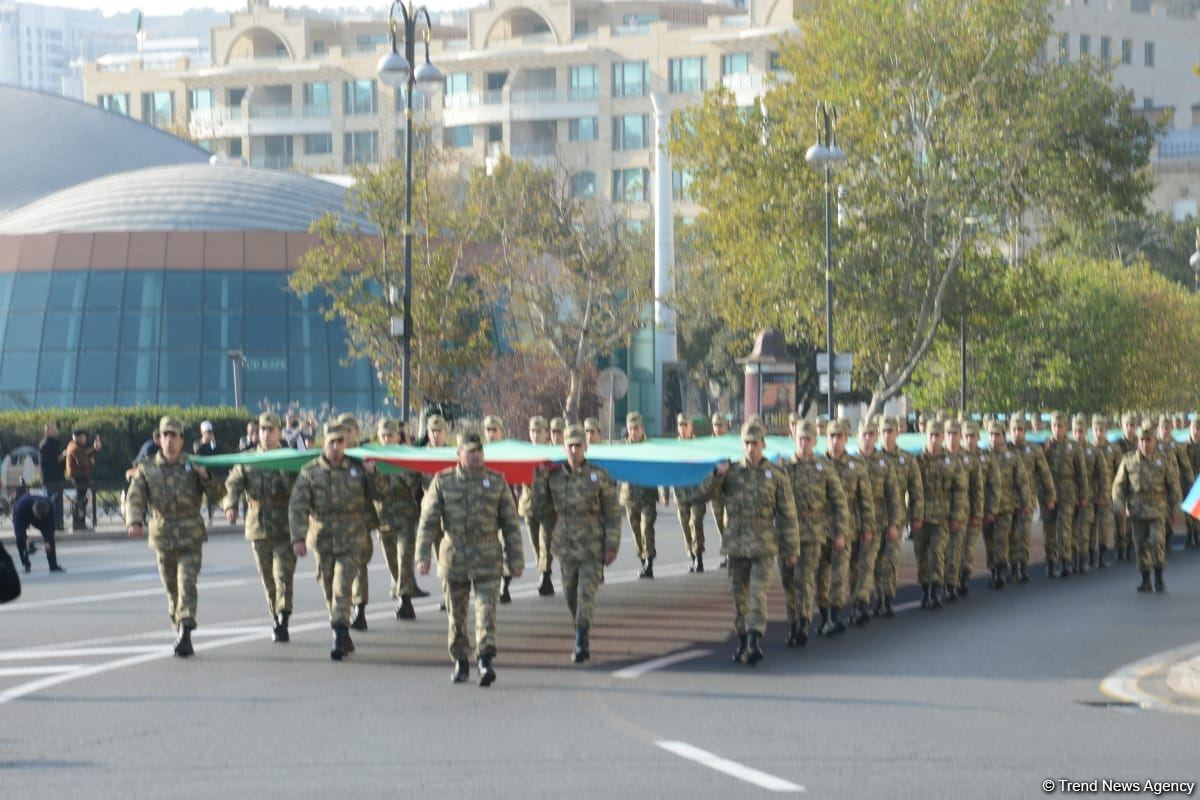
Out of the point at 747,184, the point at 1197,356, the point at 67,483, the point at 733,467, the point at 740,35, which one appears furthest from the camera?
the point at 740,35

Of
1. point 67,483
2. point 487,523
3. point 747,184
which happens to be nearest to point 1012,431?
point 487,523

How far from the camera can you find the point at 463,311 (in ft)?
166

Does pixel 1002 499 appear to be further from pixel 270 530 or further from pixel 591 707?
pixel 591 707

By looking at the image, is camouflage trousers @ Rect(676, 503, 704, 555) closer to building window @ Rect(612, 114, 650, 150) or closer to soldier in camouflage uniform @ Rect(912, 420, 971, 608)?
soldier in camouflage uniform @ Rect(912, 420, 971, 608)

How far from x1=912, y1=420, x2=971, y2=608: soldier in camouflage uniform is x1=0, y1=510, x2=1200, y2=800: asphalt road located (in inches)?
18.3

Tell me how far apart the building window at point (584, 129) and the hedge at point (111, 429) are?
77.0 m

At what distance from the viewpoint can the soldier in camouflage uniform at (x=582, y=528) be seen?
16.5 m

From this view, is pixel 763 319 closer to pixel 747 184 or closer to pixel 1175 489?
pixel 747 184

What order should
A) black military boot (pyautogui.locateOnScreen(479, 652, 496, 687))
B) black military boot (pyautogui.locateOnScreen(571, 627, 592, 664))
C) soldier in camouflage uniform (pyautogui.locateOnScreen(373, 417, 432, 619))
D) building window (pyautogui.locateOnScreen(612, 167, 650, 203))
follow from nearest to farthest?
black military boot (pyautogui.locateOnScreen(479, 652, 496, 687)), black military boot (pyautogui.locateOnScreen(571, 627, 592, 664)), soldier in camouflage uniform (pyautogui.locateOnScreen(373, 417, 432, 619)), building window (pyautogui.locateOnScreen(612, 167, 650, 203))

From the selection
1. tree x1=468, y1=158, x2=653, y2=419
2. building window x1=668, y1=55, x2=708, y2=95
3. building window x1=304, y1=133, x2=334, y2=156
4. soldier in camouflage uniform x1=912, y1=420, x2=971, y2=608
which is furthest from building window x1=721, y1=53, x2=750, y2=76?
soldier in camouflage uniform x1=912, y1=420, x2=971, y2=608

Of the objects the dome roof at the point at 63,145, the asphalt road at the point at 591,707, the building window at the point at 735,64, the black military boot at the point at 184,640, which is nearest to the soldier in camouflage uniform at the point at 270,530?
the asphalt road at the point at 591,707

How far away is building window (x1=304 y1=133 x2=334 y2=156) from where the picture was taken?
426ft

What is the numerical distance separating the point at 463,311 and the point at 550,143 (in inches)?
2832

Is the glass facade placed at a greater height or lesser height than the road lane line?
greater
